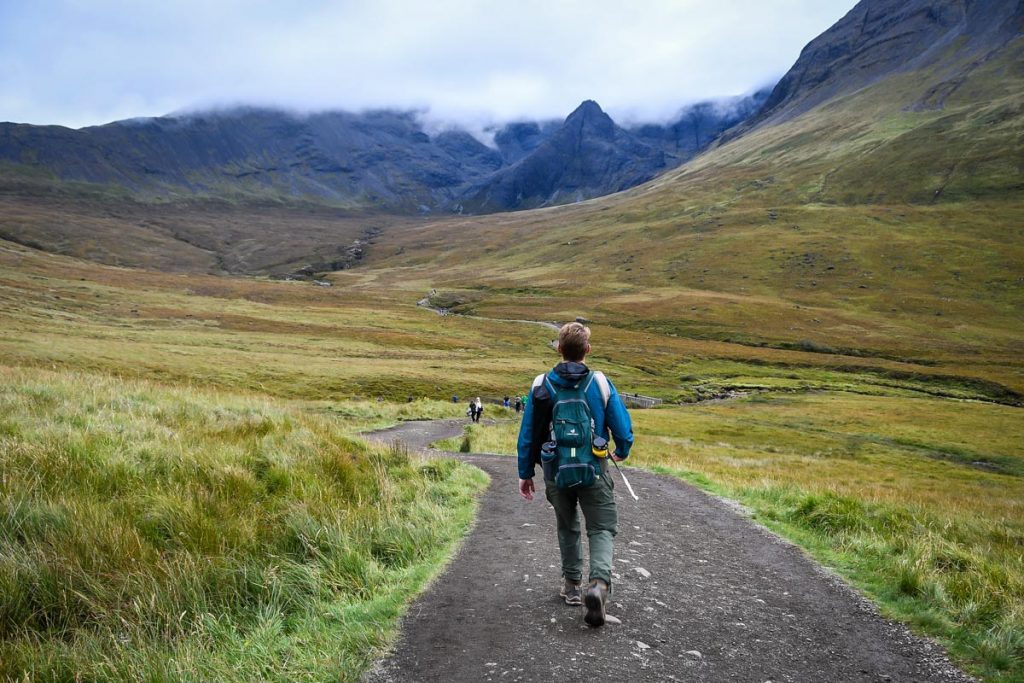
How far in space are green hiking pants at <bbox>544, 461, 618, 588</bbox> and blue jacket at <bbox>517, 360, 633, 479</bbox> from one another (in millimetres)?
347

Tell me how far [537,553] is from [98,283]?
137 meters

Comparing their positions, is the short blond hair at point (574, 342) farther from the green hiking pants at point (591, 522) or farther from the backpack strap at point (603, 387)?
the green hiking pants at point (591, 522)

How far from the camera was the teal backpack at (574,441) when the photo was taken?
6348 millimetres

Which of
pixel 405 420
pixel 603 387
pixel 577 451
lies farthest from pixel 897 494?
pixel 405 420

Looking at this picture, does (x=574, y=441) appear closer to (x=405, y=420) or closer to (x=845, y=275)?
(x=405, y=420)

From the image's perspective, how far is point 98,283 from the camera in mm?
116812

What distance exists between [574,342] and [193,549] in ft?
15.4

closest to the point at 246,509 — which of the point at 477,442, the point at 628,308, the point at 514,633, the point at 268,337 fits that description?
the point at 514,633

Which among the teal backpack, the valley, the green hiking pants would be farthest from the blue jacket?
the valley

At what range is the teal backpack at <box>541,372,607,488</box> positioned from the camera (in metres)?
6.35

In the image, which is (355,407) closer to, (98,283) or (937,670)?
(937,670)

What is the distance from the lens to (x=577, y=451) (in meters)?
6.38

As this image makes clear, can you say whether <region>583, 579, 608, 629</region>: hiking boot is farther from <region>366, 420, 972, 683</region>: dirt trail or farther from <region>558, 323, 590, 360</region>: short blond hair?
<region>558, 323, 590, 360</region>: short blond hair

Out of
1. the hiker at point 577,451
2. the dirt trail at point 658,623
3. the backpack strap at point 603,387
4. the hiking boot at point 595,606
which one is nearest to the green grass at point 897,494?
the dirt trail at point 658,623
